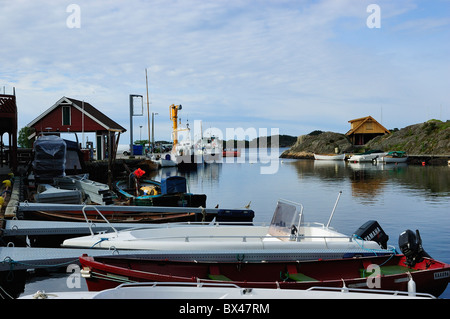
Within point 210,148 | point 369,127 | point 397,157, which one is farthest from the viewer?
point 369,127

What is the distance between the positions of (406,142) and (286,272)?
84.6 metres

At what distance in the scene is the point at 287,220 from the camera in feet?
39.6

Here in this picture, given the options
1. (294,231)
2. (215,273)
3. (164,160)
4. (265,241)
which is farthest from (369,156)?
(215,273)

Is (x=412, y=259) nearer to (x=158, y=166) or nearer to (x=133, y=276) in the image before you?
(x=133, y=276)

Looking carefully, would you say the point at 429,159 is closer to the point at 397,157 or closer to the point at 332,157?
the point at 397,157

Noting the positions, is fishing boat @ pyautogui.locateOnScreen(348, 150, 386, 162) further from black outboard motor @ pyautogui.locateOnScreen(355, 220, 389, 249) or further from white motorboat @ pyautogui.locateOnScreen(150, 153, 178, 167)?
black outboard motor @ pyautogui.locateOnScreen(355, 220, 389, 249)

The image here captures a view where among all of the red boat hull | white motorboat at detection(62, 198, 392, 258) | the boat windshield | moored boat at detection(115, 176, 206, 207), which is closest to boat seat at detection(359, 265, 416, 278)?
the red boat hull

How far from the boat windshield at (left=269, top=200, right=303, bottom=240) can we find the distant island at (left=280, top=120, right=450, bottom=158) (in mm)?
72780

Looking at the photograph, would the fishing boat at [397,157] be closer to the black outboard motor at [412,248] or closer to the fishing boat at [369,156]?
the fishing boat at [369,156]

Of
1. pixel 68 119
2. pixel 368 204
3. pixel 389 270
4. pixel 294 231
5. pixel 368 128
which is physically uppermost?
pixel 368 128

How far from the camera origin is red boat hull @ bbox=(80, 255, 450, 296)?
917 centimetres
